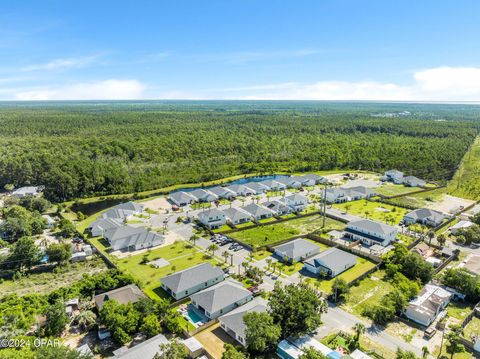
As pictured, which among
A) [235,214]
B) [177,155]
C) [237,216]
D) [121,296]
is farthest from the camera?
[177,155]

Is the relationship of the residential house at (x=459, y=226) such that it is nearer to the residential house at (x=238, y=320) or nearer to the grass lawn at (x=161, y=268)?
the residential house at (x=238, y=320)

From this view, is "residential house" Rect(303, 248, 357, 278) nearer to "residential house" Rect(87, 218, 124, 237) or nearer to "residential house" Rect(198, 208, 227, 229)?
"residential house" Rect(198, 208, 227, 229)

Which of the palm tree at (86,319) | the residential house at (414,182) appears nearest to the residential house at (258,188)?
the residential house at (414,182)

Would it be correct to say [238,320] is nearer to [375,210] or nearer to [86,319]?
[86,319]

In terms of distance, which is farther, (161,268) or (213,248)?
(213,248)

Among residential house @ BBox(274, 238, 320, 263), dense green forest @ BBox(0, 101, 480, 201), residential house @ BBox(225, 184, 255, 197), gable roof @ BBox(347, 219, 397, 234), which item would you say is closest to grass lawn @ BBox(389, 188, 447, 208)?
dense green forest @ BBox(0, 101, 480, 201)

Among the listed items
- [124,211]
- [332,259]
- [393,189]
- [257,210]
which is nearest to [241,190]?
[257,210]

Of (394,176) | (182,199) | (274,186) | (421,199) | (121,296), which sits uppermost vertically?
(121,296)
